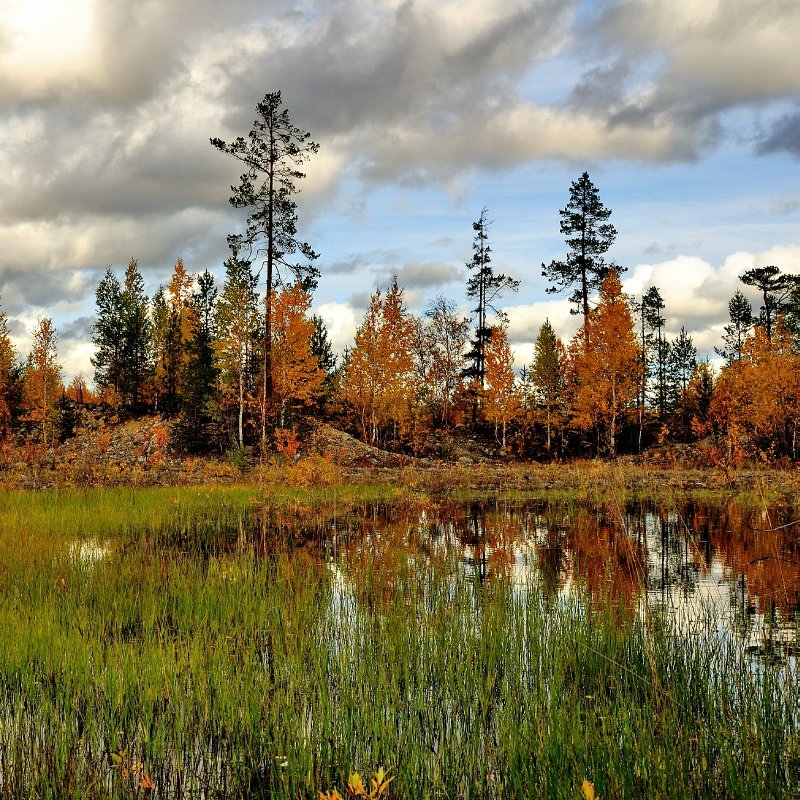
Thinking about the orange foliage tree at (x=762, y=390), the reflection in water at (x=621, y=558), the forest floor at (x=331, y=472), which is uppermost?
the orange foliage tree at (x=762, y=390)

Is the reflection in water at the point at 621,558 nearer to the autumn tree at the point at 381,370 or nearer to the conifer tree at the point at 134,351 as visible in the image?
the autumn tree at the point at 381,370

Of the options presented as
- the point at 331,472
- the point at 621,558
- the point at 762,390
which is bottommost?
the point at 621,558

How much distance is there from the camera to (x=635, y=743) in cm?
429

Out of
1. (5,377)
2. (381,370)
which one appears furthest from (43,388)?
(381,370)

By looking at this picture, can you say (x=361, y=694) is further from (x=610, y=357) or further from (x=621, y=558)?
(x=610, y=357)

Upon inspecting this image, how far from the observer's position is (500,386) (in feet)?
160

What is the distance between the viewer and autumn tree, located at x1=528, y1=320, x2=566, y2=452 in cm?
5069

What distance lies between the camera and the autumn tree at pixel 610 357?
38.6m

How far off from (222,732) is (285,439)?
97.6ft

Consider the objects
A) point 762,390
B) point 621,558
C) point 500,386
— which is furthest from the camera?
point 500,386

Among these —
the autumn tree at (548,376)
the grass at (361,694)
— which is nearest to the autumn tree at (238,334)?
the autumn tree at (548,376)

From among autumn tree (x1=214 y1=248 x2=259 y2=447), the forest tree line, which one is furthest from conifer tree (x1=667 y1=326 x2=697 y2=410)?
autumn tree (x1=214 y1=248 x2=259 y2=447)

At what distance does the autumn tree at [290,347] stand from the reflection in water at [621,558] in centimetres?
2111

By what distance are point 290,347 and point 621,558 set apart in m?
29.3
